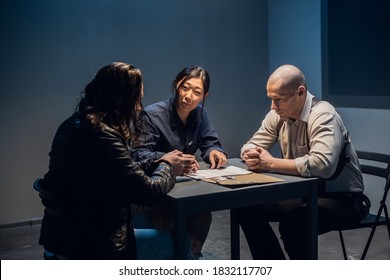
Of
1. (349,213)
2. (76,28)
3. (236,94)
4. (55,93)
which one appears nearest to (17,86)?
(55,93)

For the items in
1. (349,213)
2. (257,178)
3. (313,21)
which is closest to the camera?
(257,178)

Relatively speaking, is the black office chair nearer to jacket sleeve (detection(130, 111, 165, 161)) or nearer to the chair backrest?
the chair backrest

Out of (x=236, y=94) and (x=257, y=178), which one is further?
(x=236, y=94)

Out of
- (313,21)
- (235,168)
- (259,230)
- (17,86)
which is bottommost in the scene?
(259,230)

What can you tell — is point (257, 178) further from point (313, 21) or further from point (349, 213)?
point (313, 21)

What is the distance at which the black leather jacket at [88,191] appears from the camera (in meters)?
2.11

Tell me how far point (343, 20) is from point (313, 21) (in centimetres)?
39

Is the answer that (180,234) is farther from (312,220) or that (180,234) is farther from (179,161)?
(312,220)

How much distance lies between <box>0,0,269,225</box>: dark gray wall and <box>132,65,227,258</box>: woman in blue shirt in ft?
5.43

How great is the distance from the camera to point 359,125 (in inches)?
181

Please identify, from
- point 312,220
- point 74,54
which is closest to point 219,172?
point 312,220

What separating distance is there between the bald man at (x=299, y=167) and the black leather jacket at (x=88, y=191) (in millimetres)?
788

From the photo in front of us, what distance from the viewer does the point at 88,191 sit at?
211cm
